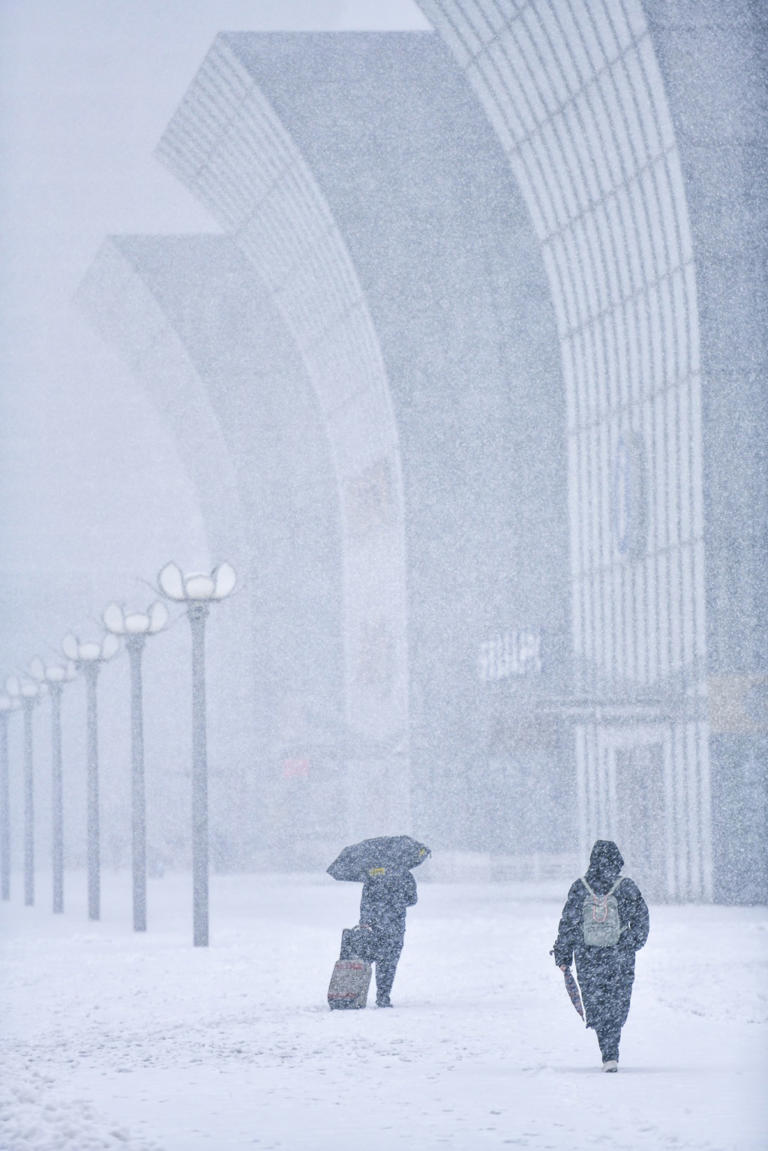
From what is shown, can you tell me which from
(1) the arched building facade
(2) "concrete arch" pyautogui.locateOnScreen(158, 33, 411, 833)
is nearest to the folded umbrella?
(1) the arched building facade

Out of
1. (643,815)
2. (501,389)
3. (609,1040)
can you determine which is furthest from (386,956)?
(501,389)

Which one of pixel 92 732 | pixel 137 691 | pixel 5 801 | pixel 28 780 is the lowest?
pixel 5 801

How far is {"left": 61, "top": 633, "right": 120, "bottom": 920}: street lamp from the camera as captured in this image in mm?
28688

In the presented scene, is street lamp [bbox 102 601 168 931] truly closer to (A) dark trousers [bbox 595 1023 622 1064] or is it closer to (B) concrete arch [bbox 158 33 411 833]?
(B) concrete arch [bbox 158 33 411 833]

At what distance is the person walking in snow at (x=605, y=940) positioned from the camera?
33.6 feet

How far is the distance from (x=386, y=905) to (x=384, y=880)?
0.17 meters

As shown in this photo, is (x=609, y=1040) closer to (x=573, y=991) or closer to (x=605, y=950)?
(x=573, y=991)

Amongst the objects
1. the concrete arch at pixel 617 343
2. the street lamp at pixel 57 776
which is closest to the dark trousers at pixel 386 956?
the concrete arch at pixel 617 343

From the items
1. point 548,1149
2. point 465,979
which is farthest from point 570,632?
point 548,1149

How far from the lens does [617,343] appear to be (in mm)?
33188

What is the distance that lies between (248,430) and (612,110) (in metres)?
23.4

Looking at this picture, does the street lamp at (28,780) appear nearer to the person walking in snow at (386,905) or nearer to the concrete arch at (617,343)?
the concrete arch at (617,343)

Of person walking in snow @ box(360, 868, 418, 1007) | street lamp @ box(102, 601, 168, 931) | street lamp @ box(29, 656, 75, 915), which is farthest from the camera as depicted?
street lamp @ box(29, 656, 75, 915)

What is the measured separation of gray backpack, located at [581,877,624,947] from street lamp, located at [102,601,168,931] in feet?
51.8
